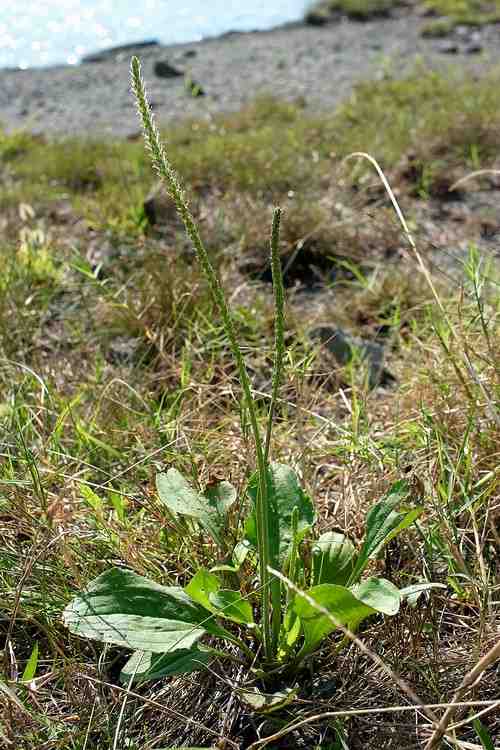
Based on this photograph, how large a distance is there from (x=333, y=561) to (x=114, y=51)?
29.8 ft

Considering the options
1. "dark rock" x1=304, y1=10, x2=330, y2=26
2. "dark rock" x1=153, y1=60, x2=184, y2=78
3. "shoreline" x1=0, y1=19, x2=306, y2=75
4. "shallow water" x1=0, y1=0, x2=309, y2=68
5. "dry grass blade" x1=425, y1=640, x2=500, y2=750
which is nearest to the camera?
"dry grass blade" x1=425, y1=640, x2=500, y2=750

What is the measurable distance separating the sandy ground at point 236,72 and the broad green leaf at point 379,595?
5.15 metres

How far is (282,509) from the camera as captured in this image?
155cm

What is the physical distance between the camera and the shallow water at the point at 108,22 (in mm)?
Result: 9742

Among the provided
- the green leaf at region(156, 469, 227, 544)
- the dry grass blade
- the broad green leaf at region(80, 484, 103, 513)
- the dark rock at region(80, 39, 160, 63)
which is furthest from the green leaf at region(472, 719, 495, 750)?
the dark rock at region(80, 39, 160, 63)

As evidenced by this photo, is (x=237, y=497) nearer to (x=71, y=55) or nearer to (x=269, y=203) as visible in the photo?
(x=269, y=203)

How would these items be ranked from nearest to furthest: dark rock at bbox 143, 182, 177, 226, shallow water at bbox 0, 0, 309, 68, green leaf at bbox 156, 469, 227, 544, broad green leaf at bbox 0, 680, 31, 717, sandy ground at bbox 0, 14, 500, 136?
broad green leaf at bbox 0, 680, 31, 717 → green leaf at bbox 156, 469, 227, 544 → dark rock at bbox 143, 182, 177, 226 → sandy ground at bbox 0, 14, 500, 136 → shallow water at bbox 0, 0, 309, 68

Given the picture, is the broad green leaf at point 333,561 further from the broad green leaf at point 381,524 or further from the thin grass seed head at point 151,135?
the thin grass seed head at point 151,135

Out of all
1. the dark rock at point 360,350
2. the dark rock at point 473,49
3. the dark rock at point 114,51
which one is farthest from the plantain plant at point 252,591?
the dark rock at point 114,51

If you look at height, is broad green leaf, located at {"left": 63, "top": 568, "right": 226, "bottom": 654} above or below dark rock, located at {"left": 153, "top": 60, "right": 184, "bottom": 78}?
below

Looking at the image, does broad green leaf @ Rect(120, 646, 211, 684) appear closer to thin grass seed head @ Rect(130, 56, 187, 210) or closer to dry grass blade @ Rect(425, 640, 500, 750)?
dry grass blade @ Rect(425, 640, 500, 750)

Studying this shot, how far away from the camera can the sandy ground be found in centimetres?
660

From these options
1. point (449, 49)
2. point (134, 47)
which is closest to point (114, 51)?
point (134, 47)

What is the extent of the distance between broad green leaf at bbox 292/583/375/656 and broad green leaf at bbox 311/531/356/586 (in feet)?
0.47
